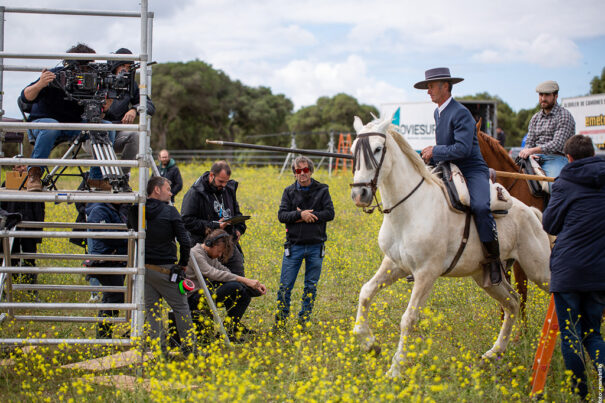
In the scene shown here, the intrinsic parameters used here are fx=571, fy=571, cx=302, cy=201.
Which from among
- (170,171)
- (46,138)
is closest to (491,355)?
(46,138)

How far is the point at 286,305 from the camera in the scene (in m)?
7.66

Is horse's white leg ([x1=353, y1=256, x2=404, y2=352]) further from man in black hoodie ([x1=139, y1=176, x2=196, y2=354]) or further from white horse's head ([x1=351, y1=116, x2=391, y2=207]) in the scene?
man in black hoodie ([x1=139, y1=176, x2=196, y2=354])

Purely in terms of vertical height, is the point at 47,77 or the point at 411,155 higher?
the point at 47,77

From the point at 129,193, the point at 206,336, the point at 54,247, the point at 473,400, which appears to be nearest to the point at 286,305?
the point at 206,336

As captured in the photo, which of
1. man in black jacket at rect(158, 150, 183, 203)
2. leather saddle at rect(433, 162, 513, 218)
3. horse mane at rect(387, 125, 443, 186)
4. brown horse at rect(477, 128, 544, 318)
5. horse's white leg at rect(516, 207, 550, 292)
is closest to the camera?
horse mane at rect(387, 125, 443, 186)

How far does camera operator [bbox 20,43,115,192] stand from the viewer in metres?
6.51

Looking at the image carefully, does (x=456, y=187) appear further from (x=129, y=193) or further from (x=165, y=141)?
(x=165, y=141)

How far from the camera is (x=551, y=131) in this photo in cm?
802

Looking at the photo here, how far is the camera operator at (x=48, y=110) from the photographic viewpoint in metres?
6.51

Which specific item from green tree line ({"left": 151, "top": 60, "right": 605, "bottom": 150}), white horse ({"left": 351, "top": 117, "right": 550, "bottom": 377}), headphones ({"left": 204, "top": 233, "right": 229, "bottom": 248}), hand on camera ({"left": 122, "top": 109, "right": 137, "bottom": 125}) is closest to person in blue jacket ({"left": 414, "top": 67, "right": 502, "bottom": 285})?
white horse ({"left": 351, "top": 117, "right": 550, "bottom": 377})

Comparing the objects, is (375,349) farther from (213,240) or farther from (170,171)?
(170,171)

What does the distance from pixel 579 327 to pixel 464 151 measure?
82.7 inches

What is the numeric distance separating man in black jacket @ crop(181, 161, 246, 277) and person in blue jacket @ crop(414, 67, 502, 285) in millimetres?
2587

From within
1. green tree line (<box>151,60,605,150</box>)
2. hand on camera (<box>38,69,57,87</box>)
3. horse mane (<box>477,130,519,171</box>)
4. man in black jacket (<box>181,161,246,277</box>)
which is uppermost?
green tree line (<box>151,60,605,150</box>)
